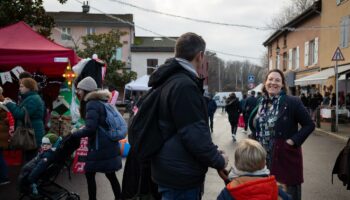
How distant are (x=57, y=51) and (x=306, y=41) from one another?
2445cm

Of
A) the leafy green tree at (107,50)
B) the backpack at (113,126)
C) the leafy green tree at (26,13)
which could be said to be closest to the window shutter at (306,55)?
the leafy green tree at (107,50)

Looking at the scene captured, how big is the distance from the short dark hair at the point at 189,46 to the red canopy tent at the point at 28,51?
5.92m

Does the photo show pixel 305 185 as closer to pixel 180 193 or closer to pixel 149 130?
pixel 180 193

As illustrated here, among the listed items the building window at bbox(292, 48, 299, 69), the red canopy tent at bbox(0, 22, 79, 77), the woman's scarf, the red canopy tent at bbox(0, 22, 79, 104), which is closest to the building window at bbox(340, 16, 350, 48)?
the building window at bbox(292, 48, 299, 69)

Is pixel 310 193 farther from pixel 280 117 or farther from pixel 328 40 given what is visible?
pixel 328 40

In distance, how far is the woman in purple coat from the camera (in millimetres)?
4527

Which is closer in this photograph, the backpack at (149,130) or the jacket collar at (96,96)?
the backpack at (149,130)

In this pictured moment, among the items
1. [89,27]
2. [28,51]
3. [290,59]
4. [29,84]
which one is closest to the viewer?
[29,84]

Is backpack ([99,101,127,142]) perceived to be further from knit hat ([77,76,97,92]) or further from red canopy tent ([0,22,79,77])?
red canopy tent ([0,22,79,77])

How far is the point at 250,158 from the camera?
310cm

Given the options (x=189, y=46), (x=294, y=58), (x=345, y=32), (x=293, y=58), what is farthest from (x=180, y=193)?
(x=293, y=58)

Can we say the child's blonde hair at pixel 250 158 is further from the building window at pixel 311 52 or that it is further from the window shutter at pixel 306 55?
the window shutter at pixel 306 55

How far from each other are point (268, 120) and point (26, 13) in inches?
447

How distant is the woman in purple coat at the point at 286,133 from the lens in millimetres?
4527
